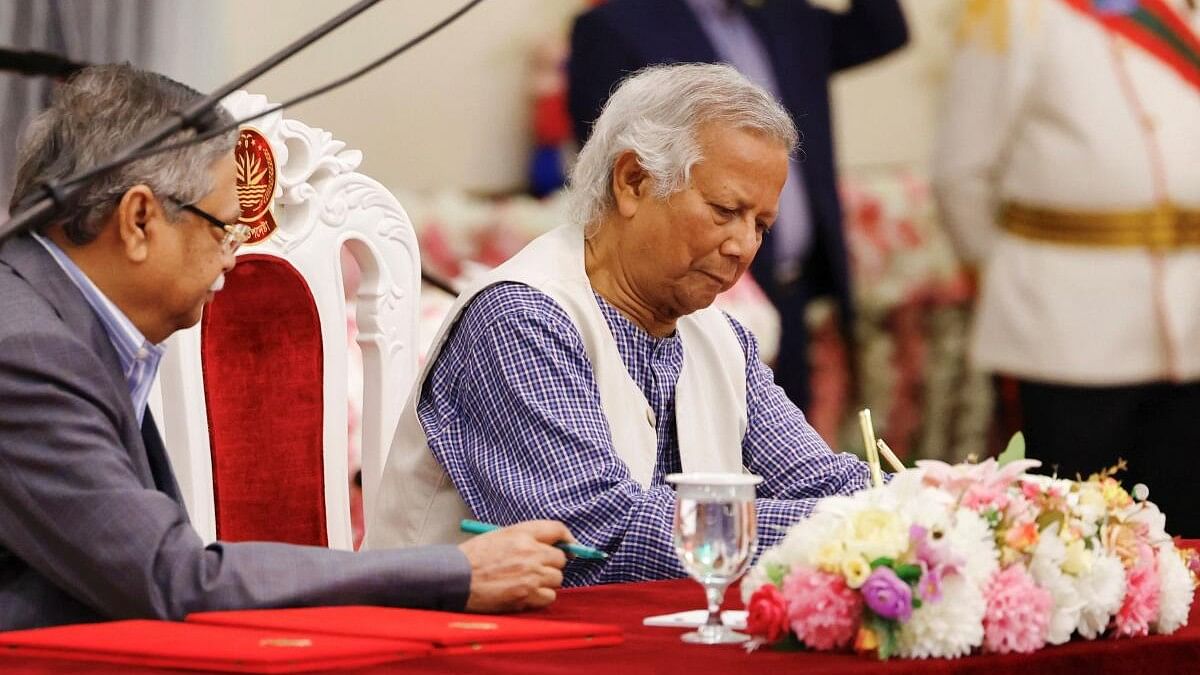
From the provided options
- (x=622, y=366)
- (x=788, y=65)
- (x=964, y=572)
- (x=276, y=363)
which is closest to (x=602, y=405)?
(x=622, y=366)

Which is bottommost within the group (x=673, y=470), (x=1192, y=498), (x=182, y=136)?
(x=1192, y=498)

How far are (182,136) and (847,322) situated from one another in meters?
3.01

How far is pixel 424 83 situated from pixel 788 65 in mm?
801

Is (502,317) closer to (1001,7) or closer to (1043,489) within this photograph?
(1043,489)

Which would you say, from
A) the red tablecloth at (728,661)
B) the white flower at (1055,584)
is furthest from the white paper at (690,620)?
the white flower at (1055,584)

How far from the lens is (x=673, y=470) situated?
218 centimetres

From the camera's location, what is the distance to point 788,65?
4184 mm

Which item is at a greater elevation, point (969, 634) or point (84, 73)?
point (84, 73)

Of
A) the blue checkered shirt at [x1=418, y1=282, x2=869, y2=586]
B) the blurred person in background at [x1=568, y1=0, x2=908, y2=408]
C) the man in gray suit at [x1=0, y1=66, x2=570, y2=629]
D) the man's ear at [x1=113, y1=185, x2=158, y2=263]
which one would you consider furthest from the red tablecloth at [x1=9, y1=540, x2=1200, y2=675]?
the blurred person in background at [x1=568, y1=0, x2=908, y2=408]

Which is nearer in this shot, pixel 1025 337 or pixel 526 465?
pixel 526 465

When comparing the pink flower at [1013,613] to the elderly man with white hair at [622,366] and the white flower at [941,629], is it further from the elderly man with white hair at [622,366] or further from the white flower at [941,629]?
the elderly man with white hair at [622,366]

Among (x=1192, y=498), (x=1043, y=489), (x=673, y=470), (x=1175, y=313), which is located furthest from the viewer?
(x=1175, y=313)

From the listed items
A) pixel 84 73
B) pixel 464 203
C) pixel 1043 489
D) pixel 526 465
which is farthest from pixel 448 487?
pixel 464 203

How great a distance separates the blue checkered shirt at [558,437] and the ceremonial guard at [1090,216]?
213cm
